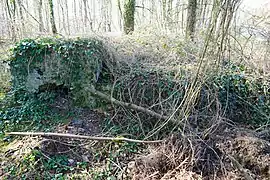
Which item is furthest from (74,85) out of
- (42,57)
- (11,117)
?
(11,117)

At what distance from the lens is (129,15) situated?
25.4 ft

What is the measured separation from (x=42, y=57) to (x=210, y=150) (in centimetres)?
364

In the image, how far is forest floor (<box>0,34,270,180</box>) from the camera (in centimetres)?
358

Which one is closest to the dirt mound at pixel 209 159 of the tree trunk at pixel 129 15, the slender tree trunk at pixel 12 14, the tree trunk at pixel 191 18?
the tree trunk at pixel 191 18

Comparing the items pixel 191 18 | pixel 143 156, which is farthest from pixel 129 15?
pixel 143 156

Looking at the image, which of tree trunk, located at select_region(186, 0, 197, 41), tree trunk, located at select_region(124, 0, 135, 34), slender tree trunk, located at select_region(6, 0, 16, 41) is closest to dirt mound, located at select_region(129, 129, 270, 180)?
tree trunk, located at select_region(186, 0, 197, 41)

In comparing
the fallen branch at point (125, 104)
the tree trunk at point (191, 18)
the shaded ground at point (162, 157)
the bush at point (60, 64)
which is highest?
the tree trunk at point (191, 18)

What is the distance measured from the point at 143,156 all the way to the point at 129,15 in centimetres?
515

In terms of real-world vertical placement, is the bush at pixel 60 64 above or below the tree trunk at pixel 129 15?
below

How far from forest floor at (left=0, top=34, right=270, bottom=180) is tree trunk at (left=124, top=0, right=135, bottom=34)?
4181 millimetres

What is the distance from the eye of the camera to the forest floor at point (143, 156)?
3.58 m

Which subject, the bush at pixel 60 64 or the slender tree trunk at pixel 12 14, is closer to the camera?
the bush at pixel 60 64

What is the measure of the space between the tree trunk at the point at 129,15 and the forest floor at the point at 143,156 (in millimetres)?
4181

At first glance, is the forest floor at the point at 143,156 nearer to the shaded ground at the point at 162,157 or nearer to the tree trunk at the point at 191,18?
the shaded ground at the point at 162,157
